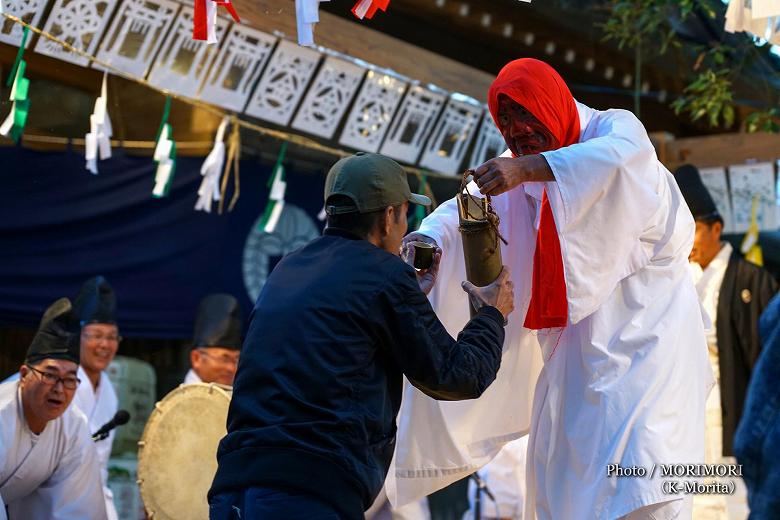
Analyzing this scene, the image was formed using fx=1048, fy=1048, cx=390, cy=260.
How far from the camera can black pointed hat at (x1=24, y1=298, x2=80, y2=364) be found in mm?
5539

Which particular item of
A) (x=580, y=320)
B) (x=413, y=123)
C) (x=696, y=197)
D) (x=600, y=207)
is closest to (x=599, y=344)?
(x=580, y=320)

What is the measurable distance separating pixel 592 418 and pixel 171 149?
154 inches

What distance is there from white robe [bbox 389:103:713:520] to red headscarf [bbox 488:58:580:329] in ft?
0.32

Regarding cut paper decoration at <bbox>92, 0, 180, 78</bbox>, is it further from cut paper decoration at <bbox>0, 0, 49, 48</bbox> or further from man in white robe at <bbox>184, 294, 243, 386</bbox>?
man in white robe at <bbox>184, 294, 243, 386</bbox>

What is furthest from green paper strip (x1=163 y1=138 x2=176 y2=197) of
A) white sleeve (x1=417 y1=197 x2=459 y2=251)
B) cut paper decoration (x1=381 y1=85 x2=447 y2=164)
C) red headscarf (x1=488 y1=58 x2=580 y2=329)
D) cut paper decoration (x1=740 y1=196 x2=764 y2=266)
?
cut paper decoration (x1=740 y1=196 x2=764 y2=266)

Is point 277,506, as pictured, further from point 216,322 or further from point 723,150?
point 723,150

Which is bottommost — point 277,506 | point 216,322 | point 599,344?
point 277,506

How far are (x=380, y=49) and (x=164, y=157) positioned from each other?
1913 millimetres

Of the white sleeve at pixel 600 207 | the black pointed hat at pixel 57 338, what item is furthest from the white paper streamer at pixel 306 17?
the black pointed hat at pixel 57 338

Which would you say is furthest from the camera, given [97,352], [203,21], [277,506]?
[97,352]

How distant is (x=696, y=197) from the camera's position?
740cm

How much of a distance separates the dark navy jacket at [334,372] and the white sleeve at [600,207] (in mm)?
694

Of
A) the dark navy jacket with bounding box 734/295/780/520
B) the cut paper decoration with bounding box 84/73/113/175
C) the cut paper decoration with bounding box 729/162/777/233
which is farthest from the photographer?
the cut paper decoration with bounding box 729/162/777/233

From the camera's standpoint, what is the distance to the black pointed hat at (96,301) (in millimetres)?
6914
